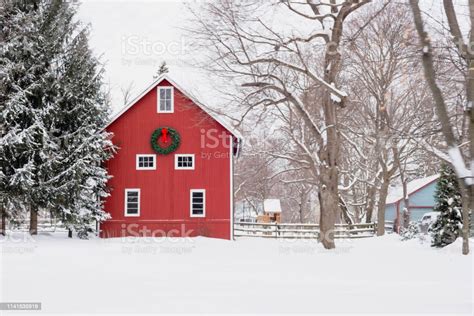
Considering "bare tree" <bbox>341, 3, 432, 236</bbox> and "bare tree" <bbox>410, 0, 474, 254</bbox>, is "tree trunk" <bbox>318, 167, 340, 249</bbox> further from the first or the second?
"bare tree" <bbox>410, 0, 474, 254</bbox>

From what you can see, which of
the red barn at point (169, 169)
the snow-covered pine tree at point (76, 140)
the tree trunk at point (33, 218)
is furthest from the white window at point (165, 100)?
the tree trunk at point (33, 218)

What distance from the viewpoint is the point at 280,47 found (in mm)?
18641

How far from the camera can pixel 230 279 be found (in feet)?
37.3

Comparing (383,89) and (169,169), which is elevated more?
(383,89)

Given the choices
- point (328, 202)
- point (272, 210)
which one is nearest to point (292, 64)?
point (328, 202)

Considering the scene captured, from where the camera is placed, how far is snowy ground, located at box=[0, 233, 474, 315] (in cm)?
819

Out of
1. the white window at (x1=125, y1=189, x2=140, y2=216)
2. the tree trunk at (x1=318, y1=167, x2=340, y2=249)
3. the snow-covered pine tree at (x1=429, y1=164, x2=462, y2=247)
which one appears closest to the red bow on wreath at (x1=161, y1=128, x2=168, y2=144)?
the white window at (x1=125, y1=189, x2=140, y2=216)

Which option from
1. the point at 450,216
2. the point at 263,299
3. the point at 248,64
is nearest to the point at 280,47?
the point at 248,64

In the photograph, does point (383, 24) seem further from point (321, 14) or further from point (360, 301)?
point (360, 301)

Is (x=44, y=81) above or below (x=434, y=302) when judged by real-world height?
above

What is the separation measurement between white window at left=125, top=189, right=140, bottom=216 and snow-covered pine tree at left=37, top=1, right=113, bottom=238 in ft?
3.72

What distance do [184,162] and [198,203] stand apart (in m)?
2.00

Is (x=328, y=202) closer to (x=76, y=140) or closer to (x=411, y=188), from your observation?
(x=76, y=140)

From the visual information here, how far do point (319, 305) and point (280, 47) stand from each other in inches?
473
